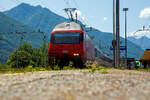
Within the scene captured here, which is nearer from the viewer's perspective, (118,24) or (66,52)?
(66,52)

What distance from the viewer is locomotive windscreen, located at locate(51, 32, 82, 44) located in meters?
17.5

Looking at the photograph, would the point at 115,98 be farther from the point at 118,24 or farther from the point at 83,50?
the point at 118,24

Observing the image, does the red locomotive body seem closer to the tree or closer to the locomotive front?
the locomotive front

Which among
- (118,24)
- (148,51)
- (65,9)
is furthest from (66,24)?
(148,51)

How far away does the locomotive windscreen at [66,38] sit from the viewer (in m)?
17.5

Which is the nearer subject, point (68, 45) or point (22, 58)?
point (68, 45)

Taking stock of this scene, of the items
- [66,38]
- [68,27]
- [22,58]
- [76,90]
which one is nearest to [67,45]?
[66,38]

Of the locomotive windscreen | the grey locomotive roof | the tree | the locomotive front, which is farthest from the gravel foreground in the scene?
the tree

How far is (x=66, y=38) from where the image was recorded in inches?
693

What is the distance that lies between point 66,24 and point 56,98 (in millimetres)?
15926

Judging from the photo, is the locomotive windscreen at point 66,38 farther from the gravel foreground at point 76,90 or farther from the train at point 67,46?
the gravel foreground at point 76,90

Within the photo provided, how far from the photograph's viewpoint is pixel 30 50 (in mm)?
83688

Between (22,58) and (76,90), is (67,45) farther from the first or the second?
(22,58)

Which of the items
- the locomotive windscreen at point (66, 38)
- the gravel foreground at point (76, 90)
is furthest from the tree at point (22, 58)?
the gravel foreground at point (76, 90)
